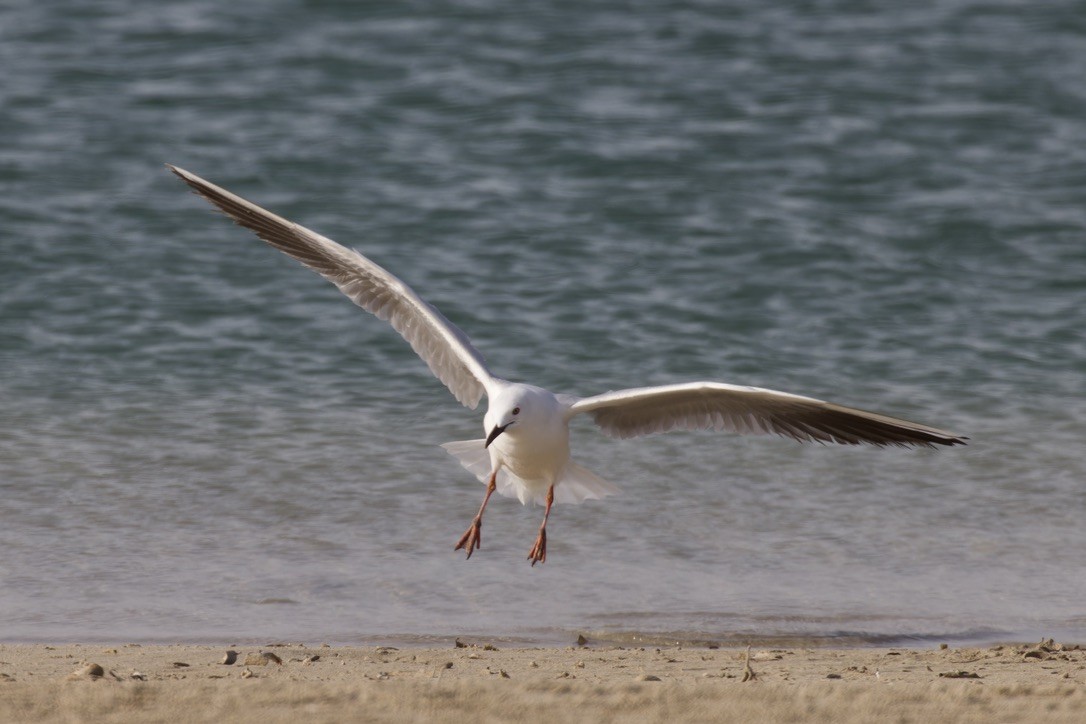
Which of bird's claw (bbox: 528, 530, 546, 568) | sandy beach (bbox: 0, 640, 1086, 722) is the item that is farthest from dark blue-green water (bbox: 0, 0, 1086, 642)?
sandy beach (bbox: 0, 640, 1086, 722)

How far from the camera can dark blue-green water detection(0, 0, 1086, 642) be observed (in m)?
6.60

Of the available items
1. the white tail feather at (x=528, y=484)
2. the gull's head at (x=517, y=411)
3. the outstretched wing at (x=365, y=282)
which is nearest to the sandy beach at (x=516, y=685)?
the gull's head at (x=517, y=411)

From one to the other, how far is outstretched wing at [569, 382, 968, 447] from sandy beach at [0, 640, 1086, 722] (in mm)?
990

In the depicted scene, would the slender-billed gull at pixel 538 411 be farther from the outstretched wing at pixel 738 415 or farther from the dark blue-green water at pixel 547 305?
the dark blue-green water at pixel 547 305

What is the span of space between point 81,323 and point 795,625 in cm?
608

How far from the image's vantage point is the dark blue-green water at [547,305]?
6598 millimetres

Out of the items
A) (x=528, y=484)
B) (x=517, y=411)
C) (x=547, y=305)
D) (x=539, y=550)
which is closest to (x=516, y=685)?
(x=539, y=550)

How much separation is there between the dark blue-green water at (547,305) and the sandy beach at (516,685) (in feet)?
1.62

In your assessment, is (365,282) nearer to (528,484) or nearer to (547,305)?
(528,484)

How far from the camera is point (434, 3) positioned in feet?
55.1

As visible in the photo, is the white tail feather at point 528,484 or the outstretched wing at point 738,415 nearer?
the outstretched wing at point 738,415

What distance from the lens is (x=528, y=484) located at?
693cm

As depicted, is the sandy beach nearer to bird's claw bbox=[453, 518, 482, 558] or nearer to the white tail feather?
bird's claw bbox=[453, 518, 482, 558]

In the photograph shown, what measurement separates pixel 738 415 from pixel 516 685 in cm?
221
